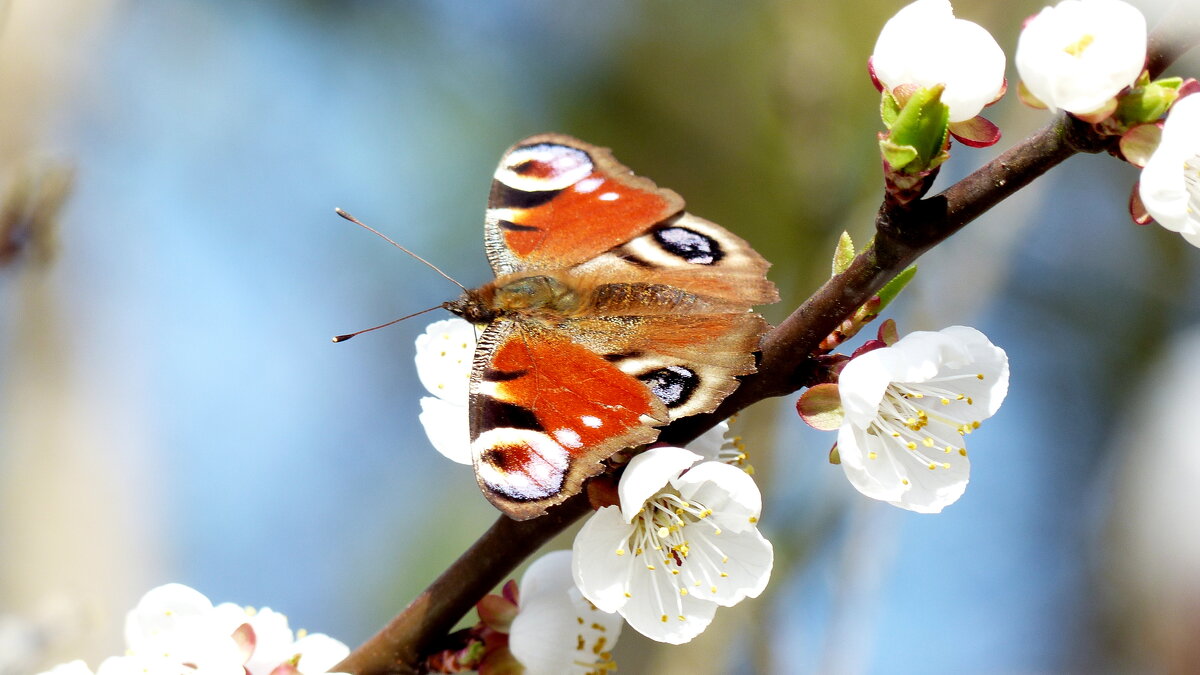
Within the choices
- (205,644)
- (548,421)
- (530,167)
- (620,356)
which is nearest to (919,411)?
(620,356)

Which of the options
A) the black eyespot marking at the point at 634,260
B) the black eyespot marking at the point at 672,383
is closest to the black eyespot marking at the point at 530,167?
the black eyespot marking at the point at 634,260

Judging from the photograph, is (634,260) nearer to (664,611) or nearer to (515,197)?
(515,197)

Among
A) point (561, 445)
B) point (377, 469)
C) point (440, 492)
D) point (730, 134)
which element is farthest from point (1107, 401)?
point (561, 445)

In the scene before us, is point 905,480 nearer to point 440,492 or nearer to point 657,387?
point 657,387

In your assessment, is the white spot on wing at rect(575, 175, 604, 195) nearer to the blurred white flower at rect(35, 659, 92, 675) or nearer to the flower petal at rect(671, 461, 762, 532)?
the flower petal at rect(671, 461, 762, 532)

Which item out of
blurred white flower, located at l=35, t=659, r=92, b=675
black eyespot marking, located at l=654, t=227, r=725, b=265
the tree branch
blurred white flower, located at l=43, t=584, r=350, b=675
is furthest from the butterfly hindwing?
blurred white flower, located at l=35, t=659, r=92, b=675
